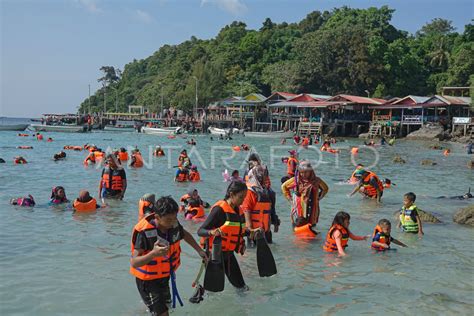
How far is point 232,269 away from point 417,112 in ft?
208

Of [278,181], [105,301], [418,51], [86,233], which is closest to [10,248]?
[86,233]

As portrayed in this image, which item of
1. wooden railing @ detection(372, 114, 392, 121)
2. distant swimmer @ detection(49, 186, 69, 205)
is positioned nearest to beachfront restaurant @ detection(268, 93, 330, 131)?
wooden railing @ detection(372, 114, 392, 121)

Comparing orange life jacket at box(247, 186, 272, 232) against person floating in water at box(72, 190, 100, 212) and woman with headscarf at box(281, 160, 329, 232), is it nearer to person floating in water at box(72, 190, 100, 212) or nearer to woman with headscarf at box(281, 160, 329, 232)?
woman with headscarf at box(281, 160, 329, 232)

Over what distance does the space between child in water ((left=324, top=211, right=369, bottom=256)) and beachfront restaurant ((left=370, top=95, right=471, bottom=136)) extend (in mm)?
55009

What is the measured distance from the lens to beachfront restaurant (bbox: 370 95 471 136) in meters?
60.1

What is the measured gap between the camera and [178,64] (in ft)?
373

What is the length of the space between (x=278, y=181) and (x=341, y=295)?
1398 centimetres

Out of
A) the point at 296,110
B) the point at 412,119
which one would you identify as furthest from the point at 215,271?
the point at 296,110

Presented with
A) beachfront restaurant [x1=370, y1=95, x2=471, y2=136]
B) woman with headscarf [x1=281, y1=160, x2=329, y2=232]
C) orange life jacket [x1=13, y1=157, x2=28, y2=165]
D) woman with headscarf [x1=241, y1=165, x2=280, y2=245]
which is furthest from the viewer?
beachfront restaurant [x1=370, y1=95, x2=471, y2=136]

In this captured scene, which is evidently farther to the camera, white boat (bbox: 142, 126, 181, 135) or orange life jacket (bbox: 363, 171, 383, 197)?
white boat (bbox: 142, 126, 181, 135)

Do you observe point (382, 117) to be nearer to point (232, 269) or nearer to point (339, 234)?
point (339, 234)

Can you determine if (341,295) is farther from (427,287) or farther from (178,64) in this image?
(178,64)

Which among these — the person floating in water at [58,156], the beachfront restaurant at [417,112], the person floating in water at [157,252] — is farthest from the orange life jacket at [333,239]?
the beachfront restaurant at [417,112]

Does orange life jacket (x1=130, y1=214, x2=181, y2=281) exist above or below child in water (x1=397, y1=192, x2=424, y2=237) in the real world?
above
